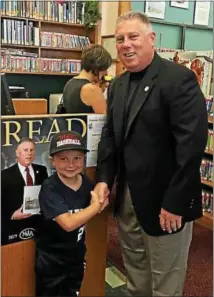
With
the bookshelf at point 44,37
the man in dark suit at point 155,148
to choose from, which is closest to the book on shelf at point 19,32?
the bookshelf at point 44,37

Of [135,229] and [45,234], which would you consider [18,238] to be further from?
[135,229]

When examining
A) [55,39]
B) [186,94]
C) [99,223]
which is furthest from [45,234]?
[55,39]

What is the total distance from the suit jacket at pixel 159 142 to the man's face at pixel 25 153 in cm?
29

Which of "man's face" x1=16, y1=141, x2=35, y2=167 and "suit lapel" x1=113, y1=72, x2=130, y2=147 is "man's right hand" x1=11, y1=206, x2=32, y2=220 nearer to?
"man's face" x1=16, y1=141, x2=35, y2=167

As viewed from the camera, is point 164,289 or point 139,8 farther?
point 139,8

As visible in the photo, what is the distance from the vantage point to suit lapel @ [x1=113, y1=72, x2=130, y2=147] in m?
1.38

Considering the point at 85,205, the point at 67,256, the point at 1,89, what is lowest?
the point at 67,256

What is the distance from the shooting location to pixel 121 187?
1508 mm

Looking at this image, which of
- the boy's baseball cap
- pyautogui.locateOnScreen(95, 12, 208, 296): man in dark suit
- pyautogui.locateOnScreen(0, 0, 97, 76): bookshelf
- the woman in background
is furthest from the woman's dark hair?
pyautogui.locateOnScreen(0, 0, 97, 76): bookshelf

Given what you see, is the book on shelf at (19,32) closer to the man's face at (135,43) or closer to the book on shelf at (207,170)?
the book on shelf at (207,170)

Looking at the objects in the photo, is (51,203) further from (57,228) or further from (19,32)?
(19,32)

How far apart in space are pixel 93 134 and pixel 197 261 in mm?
1396

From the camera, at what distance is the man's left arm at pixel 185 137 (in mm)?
1230

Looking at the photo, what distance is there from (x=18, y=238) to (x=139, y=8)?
3700mm
